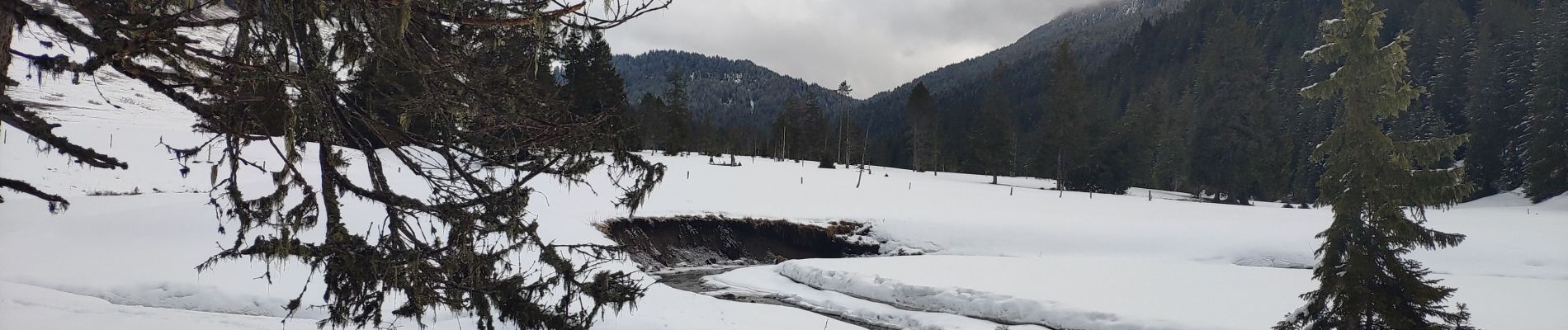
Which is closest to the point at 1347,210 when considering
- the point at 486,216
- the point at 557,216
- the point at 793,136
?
the point at 486,216

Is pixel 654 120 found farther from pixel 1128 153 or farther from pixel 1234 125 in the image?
pixel 1234 125

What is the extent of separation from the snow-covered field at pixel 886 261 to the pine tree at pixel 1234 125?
15802 millimetres

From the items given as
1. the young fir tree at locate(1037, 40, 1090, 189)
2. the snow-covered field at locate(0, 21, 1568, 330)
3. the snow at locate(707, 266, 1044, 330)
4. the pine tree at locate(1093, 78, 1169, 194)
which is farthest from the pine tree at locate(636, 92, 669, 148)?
the snow at locate(707, 266, 1044, 330)

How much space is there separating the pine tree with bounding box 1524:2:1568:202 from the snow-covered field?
13.2 meters

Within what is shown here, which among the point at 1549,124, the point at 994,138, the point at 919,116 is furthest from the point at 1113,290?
the point at 994,138

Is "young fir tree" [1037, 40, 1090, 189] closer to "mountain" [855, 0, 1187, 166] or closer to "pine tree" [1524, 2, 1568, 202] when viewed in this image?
"pine tree" [1524, 2, 1568, 202]

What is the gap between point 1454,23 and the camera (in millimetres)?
53594

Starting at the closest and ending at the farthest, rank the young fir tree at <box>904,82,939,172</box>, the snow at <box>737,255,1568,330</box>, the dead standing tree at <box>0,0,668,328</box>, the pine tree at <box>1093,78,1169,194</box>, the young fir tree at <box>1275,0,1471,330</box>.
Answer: the dead standing tree at <box>0,0,668,328</box>
the young fir tree at <box>1275,0,1471,330</box>
the snow at <box>737,255,1568,330</box>
the pine tree at <box>1093,78,1169,194</box>
the young fir tree at <box>904,82,939,172</box>

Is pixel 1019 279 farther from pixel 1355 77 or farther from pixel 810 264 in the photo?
pixel 1355 77

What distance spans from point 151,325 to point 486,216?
4.32 metres

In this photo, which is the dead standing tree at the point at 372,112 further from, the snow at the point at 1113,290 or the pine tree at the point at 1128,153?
the pine tree at the point at 1128,153

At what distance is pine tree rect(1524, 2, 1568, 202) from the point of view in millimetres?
35750

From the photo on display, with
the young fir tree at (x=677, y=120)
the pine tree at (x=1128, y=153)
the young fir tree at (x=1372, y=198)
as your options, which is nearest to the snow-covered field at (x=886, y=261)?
the young fir tree at (x=1372, y=198)

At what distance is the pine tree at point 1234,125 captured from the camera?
44344mm
